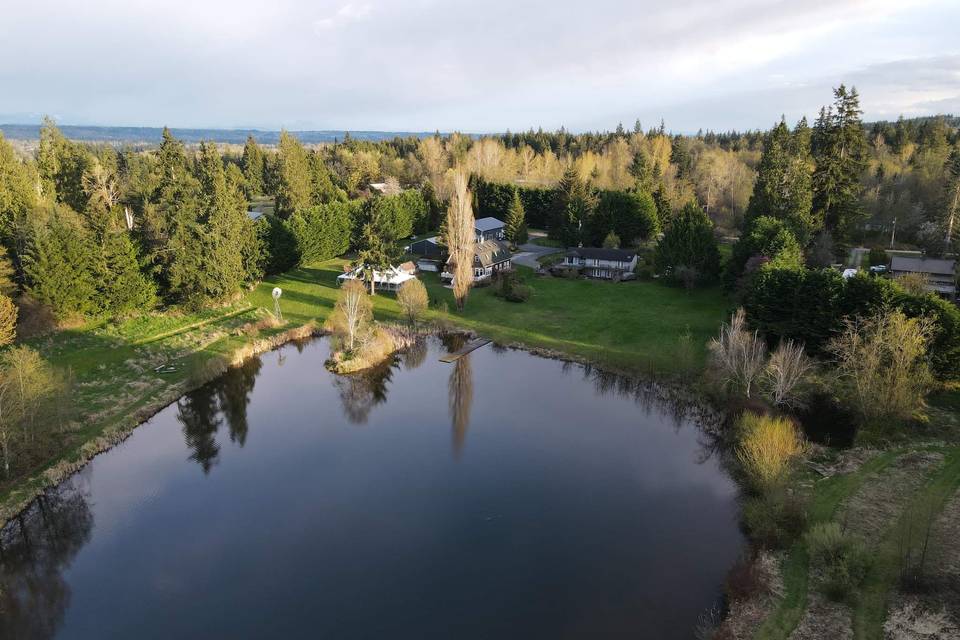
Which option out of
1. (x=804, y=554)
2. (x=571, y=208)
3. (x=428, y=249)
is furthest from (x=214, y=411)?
(x=571, y=208)

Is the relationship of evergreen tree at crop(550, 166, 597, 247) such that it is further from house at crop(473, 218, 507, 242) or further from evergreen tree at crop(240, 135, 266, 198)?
evergreen tree at crop(240, 135, 266, 198)

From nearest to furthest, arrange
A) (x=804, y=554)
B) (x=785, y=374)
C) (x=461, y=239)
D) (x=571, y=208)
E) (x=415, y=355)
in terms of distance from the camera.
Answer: (x=804, y=554) → (x=785, y=374) → (x=415, y=355) → (x=461, y=239) → (x=571, y=208)

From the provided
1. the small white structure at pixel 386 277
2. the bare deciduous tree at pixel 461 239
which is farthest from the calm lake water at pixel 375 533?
the small white structure at pixel 386 277

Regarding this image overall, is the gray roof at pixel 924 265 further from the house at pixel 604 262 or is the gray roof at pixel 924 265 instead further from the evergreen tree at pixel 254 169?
the evergreen tree at pixel 254 169

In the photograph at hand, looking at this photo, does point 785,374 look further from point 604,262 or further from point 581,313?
point 604,262

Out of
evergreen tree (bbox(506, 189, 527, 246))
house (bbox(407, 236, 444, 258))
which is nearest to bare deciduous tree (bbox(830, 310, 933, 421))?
house (bbox(407, 236, 444, 258))

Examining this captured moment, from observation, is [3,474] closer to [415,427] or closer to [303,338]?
[415,427]

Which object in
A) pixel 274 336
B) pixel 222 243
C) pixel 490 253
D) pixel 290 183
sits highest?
pixel 290 183
